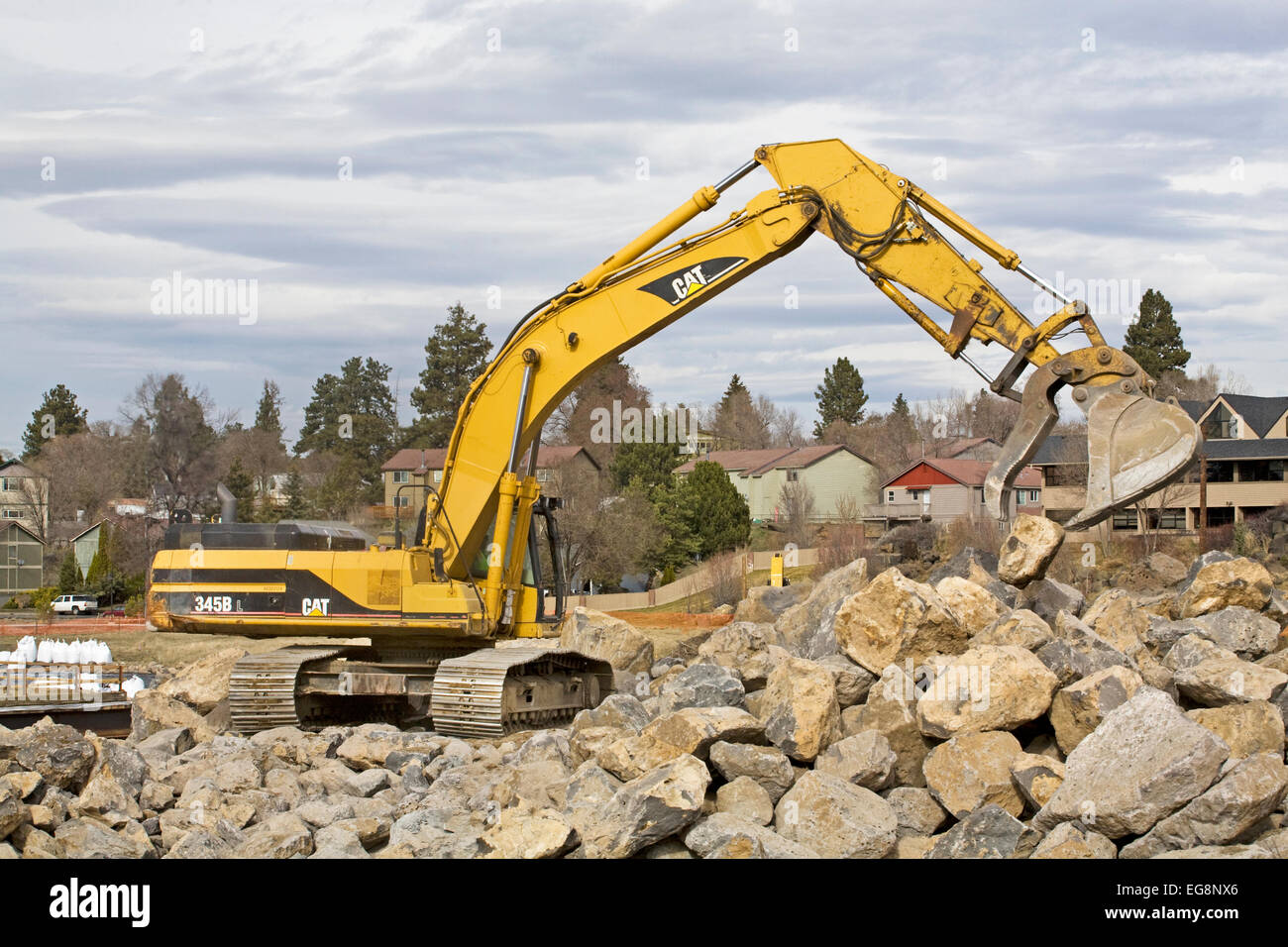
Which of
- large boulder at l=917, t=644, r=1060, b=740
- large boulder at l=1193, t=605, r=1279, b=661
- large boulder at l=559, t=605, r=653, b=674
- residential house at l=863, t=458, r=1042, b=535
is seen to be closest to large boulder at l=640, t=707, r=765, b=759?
large boulder at l=917, t=644, r=1060, b=740

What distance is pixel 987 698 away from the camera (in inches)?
372

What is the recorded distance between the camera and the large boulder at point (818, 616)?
13.3 meters

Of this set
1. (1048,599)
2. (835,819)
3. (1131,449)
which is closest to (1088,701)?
(1131,449)

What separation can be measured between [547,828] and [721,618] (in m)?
22.8

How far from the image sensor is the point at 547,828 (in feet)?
25.9

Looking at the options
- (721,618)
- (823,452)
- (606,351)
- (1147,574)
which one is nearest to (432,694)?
(606,351)

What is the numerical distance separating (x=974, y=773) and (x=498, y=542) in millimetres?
5388

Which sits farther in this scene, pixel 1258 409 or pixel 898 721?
pixel 1258 409

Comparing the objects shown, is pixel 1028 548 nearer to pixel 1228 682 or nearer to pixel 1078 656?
pixel 1078 656

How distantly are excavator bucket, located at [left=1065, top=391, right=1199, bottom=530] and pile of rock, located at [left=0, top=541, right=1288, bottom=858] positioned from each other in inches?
53.9

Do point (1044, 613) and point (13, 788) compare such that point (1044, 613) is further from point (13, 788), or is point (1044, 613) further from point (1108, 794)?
point (13, 788)

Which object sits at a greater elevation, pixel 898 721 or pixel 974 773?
pixel 898 721

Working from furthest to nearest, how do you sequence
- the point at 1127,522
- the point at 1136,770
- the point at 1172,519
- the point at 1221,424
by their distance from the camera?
the point at 1221,424
the point at 1172,519
the point at 1127,522
the point at 1136,770

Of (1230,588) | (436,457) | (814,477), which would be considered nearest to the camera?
(1230,588)
